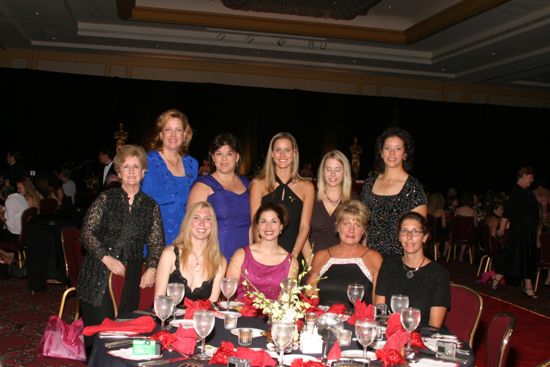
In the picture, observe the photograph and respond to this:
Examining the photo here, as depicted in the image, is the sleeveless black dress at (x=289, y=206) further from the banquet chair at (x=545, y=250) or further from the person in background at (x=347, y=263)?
the banquet chair at (x=545, y=250)

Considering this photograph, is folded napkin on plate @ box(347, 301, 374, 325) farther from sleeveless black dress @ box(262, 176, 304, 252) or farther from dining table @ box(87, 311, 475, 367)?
sleeveless black dress @ box(262, 176, 304, 252)

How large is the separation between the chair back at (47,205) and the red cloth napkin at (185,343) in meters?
6.50

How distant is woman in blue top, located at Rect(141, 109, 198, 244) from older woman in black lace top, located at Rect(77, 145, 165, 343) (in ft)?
1.72

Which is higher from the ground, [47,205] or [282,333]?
[47,205]

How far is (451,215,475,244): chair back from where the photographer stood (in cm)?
1040

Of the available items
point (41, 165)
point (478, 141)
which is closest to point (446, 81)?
point (478, 141)

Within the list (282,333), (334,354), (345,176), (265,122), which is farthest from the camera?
(265,122)

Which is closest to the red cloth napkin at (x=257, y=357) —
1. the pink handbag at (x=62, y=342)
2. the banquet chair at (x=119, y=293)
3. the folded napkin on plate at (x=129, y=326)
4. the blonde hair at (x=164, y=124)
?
the folded napkin on plate at (x=129, y=326)

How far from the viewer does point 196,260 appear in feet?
11.5

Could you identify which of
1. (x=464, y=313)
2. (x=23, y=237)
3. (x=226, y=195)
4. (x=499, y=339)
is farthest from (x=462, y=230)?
(x=499, y=339)

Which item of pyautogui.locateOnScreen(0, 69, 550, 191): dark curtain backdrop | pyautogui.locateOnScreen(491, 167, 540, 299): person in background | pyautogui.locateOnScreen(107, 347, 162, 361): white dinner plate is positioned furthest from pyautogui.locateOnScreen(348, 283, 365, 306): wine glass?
pyautogui.locateOnScreen(0, 69, 550, 191): dark curtain backdrop

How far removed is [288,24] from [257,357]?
9657 mm

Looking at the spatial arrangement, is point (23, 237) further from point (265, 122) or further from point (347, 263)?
point (265, 122)

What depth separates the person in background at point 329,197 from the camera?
4.31 meters
